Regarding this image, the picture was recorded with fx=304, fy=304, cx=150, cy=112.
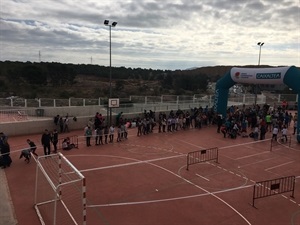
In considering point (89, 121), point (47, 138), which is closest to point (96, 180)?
point (47, 138)

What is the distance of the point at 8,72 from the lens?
224 ft

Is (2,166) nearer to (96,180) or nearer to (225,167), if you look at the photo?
(96,180)

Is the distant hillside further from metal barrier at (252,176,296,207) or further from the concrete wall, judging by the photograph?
metal barrier at (252,176,296,207)

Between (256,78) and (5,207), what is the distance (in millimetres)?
20850

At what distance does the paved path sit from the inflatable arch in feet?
62.1

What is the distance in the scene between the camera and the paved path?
1007 cm

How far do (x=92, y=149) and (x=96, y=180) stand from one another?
547cm

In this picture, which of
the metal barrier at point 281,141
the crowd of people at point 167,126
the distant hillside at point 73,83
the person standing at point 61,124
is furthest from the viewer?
the distant hillside at point 73,83

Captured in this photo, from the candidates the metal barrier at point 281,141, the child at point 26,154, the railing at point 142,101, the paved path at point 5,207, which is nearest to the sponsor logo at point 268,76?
the metal barrier at point 281,141

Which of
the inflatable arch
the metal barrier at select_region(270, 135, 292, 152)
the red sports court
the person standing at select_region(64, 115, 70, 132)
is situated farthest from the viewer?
the person standing at select_region(64, 115, 70, 132)

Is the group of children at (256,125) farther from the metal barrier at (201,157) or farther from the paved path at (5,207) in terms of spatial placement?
the paved path at (5,207)

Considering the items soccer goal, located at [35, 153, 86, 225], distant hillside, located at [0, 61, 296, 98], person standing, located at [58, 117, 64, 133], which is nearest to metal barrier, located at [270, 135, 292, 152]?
soccer goal, located at [35, 153, 86, 225]

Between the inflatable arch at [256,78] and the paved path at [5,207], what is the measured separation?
18.9m

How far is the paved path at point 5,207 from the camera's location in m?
10.1
